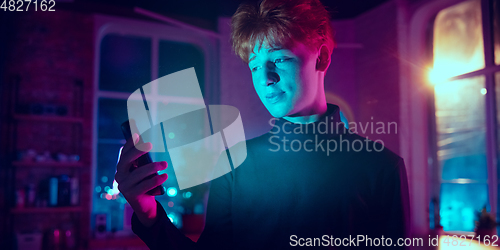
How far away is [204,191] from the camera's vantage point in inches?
108

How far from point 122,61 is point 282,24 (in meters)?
2.38

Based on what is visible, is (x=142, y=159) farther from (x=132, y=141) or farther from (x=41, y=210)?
(x=41, y=210)

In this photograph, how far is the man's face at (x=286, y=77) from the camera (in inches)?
36.9

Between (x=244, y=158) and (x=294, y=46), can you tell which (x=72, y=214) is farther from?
(x=294, y=46)

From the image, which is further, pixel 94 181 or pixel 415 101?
pixel 94 181

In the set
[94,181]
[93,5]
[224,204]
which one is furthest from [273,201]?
[93,5]

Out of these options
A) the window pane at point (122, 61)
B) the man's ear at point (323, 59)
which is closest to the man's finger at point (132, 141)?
the man's ear at point (323, 59)

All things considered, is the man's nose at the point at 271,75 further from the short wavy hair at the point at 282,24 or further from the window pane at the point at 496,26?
the window pane at the point at 496,26

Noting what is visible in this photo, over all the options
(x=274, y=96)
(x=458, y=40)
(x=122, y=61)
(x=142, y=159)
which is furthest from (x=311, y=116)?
(x=122, y=61)

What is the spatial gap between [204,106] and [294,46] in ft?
7.82

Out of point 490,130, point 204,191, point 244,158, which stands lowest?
point 204,191

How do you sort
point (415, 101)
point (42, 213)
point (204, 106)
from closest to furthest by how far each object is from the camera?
point (415, 101) → point (42, 213) → point (204, 106)

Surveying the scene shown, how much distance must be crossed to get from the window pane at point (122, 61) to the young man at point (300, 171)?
6.99 ft

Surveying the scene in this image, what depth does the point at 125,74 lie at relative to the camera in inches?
120
